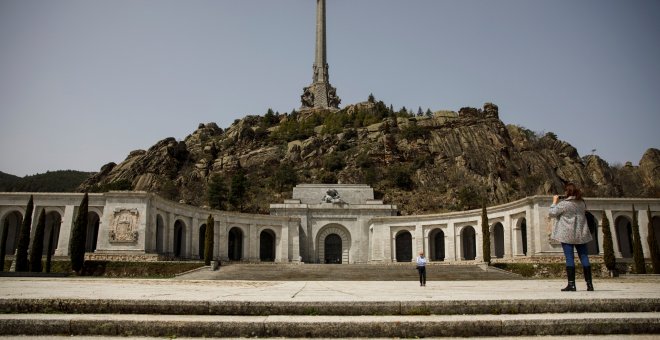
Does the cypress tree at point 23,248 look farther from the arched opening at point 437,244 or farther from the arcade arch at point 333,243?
the arched opening at point 437,244

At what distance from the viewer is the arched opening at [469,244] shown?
5075cm

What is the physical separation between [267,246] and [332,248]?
268 inches

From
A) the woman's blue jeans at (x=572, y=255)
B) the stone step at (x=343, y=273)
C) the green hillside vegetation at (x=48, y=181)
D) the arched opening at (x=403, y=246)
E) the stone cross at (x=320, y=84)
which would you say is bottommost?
the stone step at (x=343, y=273)

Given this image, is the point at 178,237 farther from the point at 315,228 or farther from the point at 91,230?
the point at 315,228

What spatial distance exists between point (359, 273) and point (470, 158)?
5293 cm

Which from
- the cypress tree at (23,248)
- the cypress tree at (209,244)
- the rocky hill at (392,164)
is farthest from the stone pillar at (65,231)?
the rocky hill at (392,164)

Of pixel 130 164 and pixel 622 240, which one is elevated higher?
pixel 130 164

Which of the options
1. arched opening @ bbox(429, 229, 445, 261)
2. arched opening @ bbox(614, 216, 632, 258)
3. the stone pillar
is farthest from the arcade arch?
arched opening @ bbox(614, 216, 632, 258)

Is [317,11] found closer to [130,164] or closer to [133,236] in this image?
[130,164]

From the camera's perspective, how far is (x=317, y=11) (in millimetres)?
102188

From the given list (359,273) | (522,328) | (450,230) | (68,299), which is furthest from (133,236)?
(522,328)

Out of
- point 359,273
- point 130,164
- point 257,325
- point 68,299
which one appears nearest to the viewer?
point 257,325

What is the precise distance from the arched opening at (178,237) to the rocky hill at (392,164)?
16.8 meters

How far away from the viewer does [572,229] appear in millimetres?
10602
